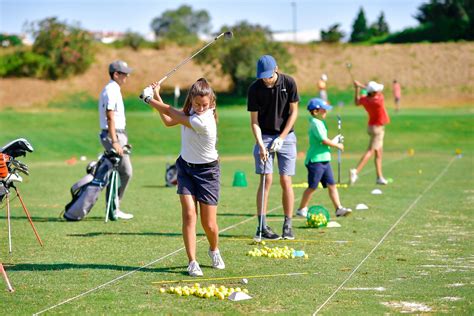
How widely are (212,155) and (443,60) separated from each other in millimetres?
71008

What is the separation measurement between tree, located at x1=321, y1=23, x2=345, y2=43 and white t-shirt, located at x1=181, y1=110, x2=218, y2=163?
78642mm

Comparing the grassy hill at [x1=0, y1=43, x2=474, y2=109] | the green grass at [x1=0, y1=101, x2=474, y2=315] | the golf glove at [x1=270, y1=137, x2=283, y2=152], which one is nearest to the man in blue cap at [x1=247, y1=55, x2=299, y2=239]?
the golf glove at [x1=270, y1=137, x2=283, y2=152]

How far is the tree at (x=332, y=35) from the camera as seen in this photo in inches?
3467

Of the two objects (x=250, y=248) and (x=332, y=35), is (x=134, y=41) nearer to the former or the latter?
(x=332, y=35)

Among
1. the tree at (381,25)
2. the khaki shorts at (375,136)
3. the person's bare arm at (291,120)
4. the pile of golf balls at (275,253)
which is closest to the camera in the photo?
the pile of golf balls at (275,253)

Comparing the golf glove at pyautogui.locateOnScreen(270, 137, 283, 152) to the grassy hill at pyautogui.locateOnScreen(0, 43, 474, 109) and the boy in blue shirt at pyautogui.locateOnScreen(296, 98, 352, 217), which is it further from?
the grassy hill at pyautogui.locateOnScreen(0, 43, 474, 109)

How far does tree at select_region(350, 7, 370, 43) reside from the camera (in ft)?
307

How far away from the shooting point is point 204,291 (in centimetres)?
862

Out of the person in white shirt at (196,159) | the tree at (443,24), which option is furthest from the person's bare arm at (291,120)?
the tree at (443,24)

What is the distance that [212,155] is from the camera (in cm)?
991

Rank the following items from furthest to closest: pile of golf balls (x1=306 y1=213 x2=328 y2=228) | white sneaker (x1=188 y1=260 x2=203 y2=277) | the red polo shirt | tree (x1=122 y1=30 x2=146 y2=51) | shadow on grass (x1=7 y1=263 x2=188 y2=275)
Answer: tree (x1=122 y1=30 x2=146 y2=51) < the red polo shirt < pile of golf balls (x1=306 y1=213 x2=328 y2=228) < shadow on grass (x1=7 y1=263 x2=188 y2=275) < white sneaker (x1=188 y1=260 x2=203 y2=277)

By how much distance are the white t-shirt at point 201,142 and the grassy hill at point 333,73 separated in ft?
186

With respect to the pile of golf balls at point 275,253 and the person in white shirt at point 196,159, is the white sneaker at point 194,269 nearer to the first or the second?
the person in white shirt at point 196,159

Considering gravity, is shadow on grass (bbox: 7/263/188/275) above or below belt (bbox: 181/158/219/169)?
below
